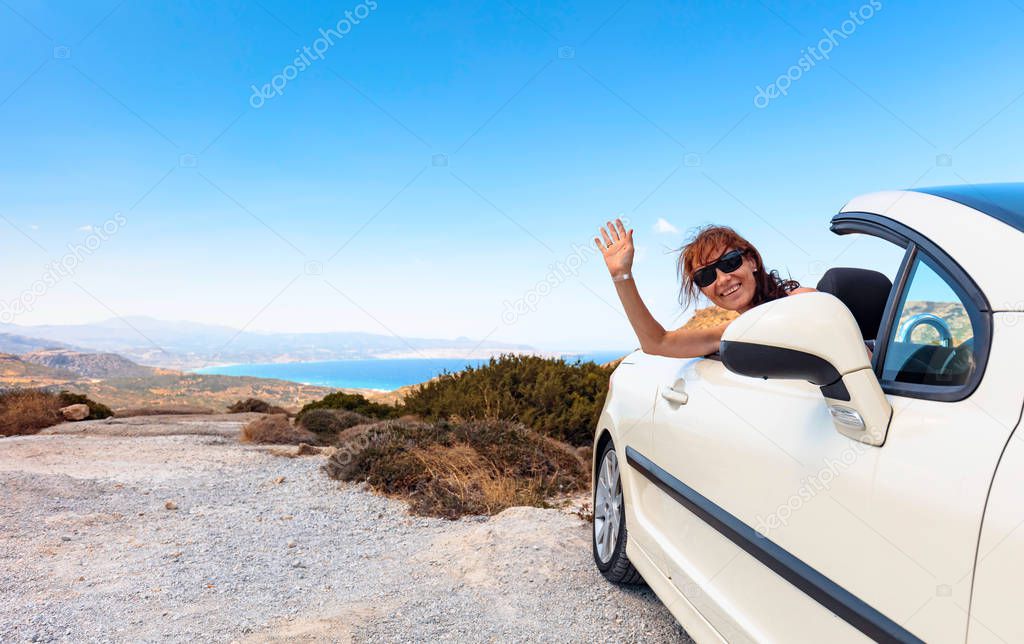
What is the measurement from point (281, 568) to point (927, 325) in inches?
163

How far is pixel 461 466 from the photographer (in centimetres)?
695

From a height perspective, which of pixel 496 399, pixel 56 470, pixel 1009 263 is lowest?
pixel 56 470

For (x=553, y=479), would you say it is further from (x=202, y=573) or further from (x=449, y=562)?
(x=202, y=573)

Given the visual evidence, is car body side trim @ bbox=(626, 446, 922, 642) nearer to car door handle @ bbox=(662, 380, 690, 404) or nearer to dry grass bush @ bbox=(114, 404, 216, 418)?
car door handle @ bbox=(662, 380, 690, 404)

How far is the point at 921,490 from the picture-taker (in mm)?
1452

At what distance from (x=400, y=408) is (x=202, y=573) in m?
7.23

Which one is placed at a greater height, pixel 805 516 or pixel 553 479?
pixel 805 516

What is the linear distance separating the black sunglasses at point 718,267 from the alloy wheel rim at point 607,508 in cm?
109

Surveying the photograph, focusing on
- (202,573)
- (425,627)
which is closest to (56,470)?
(202,573)

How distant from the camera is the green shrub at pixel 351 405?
43.7ft

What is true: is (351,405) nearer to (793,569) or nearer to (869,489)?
(793,569)

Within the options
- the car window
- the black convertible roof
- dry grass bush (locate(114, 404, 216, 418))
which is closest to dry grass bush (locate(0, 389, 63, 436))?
dry grass bush (locate(114, 404, 216, 418))

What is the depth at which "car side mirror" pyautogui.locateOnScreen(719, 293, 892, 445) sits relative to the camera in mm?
1597

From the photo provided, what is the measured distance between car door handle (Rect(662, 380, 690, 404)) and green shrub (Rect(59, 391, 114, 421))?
555 inches
